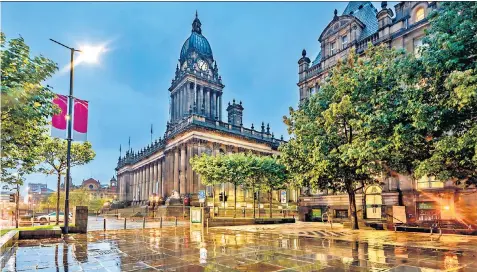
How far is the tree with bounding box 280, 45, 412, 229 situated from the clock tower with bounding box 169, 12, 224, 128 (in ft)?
170

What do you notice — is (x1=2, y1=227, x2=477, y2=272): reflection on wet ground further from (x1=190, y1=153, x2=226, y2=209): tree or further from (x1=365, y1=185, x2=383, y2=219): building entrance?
(x1=190, y1=153, x2=226, y2=209): tree

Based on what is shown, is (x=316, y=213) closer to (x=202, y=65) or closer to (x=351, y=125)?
(x=351, y=125)


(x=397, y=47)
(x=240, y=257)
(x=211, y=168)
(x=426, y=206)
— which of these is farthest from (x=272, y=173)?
(x=240, y=257)

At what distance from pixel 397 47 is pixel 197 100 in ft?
172

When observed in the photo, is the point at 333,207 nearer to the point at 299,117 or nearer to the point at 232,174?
the point at 232,174

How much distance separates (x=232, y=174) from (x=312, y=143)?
1678cm

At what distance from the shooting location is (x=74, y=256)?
11.8 metres

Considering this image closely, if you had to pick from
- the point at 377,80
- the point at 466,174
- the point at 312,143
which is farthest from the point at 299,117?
the point at 466,174

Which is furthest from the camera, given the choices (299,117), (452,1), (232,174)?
(232,174)

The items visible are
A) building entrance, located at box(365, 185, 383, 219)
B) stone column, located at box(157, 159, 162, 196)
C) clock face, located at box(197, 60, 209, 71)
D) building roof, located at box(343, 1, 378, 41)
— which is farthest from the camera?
→ clock face, located at box(197, 60, 209, 71)

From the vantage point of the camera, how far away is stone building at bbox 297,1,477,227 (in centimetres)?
2477

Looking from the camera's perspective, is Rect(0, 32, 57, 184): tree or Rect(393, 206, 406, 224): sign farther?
Rect(393, 206, 406, 224): sign

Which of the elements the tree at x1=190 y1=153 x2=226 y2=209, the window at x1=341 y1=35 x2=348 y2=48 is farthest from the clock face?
the window at x1=341 y1=35 x2=348 y2=48

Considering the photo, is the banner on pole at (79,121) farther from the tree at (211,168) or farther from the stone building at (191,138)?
the stone building at (191,138)
